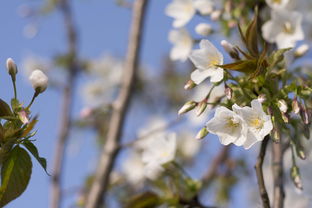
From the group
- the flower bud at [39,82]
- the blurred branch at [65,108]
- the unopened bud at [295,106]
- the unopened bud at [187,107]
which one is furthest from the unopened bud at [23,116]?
the blurred branch at [65,108]

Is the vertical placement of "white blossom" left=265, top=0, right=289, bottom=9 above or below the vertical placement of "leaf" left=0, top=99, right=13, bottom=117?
below

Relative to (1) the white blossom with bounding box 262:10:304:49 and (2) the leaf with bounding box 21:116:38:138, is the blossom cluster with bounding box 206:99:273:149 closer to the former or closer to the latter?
(2) the leaf with bounding box 21:116:38:138

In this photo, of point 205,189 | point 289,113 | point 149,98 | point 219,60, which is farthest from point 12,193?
point 149,98

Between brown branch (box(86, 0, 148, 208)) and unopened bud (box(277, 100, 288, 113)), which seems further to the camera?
brown branch (box(86, 0, 148, 208))

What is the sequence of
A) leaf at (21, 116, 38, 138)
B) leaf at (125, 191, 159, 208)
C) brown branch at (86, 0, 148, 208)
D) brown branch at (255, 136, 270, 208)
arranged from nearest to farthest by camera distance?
leaf at (21, 116, 38, 138) → brown branch at (255, 136, 270, 208) → leaf at (125, 191, 159, 208) → brown branch at (86, 0, 148, 208)

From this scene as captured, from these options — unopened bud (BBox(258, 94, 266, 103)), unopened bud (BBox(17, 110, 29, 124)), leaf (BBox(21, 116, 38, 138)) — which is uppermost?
unopened bud (BBox(17, 110, 29, 124))

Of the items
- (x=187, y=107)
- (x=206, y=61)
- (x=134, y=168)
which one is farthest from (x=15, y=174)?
(x=134, y=168)

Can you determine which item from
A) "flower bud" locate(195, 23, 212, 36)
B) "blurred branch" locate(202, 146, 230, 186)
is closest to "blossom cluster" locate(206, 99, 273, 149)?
"flower bud" locate(195, 23, 212, 36)
